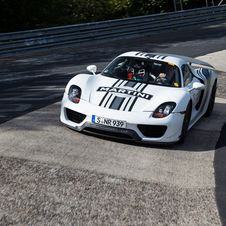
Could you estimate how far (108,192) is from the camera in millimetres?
3627

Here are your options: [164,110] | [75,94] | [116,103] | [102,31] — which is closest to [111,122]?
[116,103]

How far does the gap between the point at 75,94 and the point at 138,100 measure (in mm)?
1013

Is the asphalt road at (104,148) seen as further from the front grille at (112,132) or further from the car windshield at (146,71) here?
the car windshield at (146,71)

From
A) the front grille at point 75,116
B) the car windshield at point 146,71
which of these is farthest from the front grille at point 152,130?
the car windshield at point 146,71

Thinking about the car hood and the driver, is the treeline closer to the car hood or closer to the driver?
the car hood

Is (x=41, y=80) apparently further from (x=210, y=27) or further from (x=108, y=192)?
(x=210, y=27)

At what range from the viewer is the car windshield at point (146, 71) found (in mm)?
5688

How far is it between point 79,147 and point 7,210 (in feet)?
5.66

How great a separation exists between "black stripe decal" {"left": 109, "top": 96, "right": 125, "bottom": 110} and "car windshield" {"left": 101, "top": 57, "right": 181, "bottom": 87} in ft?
2.75

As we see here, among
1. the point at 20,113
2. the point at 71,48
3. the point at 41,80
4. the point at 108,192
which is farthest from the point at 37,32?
the point at 108,192

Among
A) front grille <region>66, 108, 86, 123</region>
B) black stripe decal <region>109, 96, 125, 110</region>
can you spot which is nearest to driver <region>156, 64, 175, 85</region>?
black stripe decal <region>109, 96, 125, 110</region>

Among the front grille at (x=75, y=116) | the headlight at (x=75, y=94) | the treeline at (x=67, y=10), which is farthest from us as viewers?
the treeline at (x=67, y=10)

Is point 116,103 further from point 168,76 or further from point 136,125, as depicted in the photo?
point 168,76

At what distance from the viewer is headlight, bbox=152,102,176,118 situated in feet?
15.9
